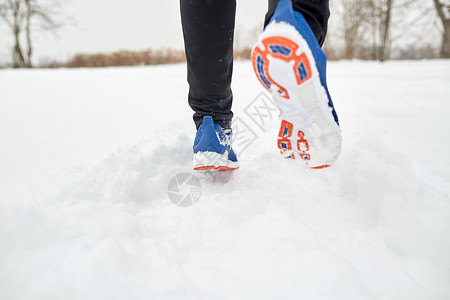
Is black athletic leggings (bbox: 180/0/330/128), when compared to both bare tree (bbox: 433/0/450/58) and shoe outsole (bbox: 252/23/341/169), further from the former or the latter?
bare tree (bbox: 433/0/450/58)

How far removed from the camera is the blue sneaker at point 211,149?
768 mm

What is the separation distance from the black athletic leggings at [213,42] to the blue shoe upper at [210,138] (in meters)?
0.03

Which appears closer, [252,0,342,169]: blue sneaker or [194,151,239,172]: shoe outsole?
[252,0,342,169]: blue sneaker

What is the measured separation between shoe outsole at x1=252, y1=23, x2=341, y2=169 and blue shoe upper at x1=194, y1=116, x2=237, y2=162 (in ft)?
0.63

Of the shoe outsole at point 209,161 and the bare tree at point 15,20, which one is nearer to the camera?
the shoe outsole at point 209,161

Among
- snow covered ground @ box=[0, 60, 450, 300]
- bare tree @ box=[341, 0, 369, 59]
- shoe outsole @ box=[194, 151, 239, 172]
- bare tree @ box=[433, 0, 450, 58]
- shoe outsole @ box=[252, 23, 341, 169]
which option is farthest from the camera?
bare tree @ box=[341, 0, 369, 59]

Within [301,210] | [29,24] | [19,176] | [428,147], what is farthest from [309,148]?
[29,24]

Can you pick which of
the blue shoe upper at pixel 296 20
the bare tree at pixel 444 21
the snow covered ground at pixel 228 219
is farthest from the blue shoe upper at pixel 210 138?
the bare tree at pixel 444 21

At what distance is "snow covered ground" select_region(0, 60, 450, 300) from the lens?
42 centimetres

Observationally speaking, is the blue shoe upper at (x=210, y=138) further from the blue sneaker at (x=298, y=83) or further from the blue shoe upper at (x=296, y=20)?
the blue shoe upper at (x=296, y=20)

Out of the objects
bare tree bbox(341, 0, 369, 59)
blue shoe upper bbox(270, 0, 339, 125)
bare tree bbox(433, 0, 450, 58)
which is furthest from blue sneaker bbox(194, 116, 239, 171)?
bare tree bbox(341, 0, 369, 59)

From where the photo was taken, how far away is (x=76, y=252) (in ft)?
1.54

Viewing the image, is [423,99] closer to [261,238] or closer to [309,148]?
[309,148]

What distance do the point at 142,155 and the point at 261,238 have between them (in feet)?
1.81
